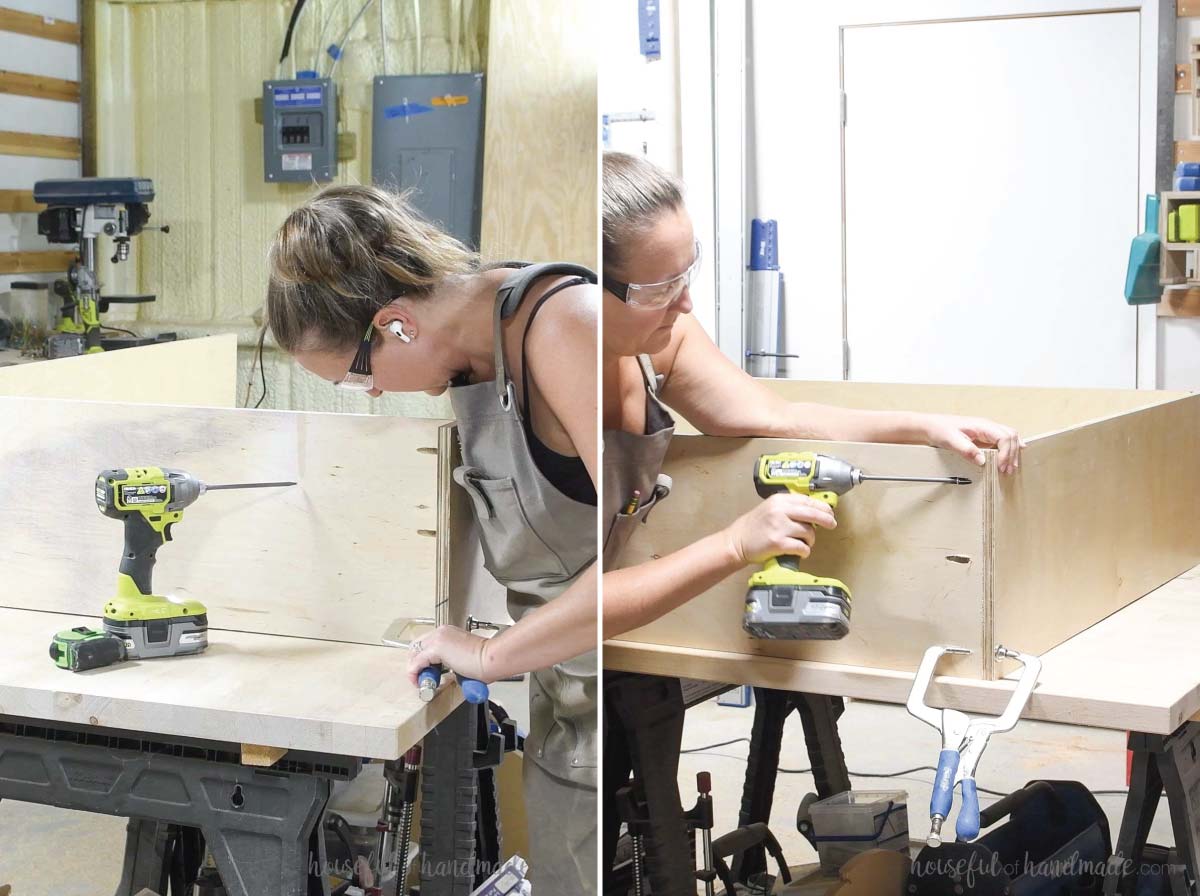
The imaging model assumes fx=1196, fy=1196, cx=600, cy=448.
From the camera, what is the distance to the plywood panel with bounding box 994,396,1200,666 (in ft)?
3.36

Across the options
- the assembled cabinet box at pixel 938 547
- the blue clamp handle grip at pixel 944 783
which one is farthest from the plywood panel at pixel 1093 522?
the blue clamp handle grip at pixel 944 783

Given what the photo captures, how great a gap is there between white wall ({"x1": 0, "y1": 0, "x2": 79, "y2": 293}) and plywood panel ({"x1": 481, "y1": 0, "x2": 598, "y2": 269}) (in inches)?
18.0

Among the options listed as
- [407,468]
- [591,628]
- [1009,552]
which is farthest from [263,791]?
[1009,552]

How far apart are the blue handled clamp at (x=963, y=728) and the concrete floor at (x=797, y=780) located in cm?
2

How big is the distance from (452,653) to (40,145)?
20.3 inches

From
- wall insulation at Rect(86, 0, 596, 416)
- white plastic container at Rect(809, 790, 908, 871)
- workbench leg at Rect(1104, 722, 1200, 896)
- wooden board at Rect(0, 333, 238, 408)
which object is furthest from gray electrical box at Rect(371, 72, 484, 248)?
workbench leg at Rect(1104, 722, 1200, 896)

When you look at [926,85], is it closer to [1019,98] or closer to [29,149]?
[1019,98]

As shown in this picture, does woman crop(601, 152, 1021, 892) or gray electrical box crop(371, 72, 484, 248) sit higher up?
gray electrical box crop(371, 72, 484, 248)

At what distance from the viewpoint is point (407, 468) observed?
93 cm

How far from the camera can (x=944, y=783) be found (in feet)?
2.96

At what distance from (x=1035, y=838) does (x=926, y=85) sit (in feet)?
3.00

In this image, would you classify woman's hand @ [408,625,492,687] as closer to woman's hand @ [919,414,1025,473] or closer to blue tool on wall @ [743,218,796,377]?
blue tool on wall @ [743,218,796,377]

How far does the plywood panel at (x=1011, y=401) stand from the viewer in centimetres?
160

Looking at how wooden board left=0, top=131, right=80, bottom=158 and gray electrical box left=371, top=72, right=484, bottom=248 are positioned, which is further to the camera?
wooden board left=0, top=131, right=80, bottom=158
